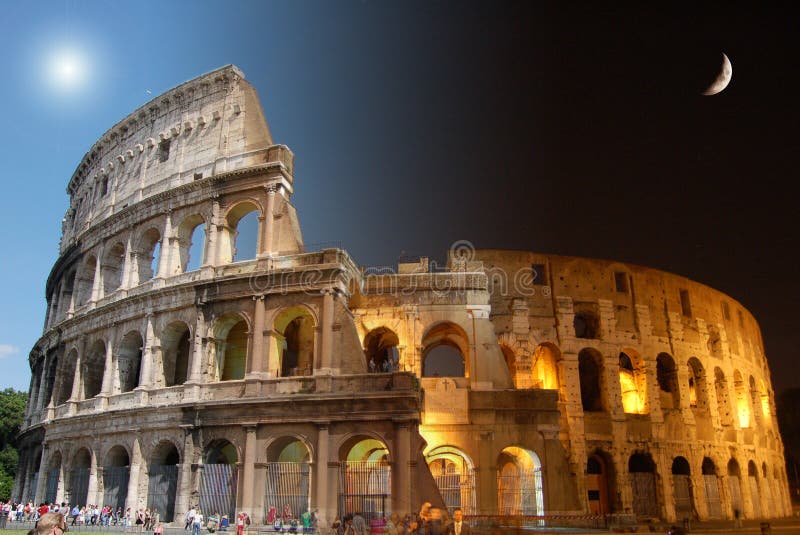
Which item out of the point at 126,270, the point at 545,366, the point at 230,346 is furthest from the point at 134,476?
the point at 545,366

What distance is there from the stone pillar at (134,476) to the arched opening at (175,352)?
7.90ft

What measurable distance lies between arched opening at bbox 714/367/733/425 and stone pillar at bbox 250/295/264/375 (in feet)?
73.8

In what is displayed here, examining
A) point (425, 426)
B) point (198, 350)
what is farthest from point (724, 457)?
point (198, 350)

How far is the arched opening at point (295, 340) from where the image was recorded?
2162 centimetres

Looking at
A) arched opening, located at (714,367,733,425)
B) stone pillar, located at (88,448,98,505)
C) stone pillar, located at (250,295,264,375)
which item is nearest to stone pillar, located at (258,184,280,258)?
stone pillar, located at (250,295,264,375)

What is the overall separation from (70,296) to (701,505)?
98.0ft

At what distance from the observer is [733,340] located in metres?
33.7

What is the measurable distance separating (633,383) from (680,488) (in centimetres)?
472

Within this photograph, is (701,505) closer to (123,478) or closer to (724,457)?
(724,457)

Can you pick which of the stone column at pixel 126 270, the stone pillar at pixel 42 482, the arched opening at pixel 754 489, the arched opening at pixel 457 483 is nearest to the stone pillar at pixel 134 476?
the stone pillar at pixel 42 482

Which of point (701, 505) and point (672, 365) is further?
point (672, 365)

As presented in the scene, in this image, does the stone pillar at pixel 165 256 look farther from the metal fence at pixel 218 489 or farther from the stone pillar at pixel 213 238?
the metal fence at pixel 218 489

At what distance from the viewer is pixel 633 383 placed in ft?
96.1

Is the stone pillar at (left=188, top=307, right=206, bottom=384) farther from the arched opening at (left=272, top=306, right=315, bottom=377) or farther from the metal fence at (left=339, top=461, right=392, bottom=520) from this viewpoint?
the metal fence at (left=339, top=461, right=392, bottom=520)
